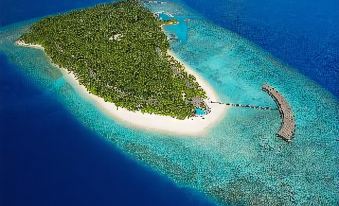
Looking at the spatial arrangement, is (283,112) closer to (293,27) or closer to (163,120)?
(163,120)

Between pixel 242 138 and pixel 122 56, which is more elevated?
pixel 122 56

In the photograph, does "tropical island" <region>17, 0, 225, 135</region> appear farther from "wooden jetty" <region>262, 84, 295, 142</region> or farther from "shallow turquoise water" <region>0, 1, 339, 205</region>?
"wooden jetty" <region>262, 84, 295, 142</region>

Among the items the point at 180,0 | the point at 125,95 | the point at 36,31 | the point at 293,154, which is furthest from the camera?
the point at 180,0

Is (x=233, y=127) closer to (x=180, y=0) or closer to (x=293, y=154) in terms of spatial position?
(x=293, y=154)

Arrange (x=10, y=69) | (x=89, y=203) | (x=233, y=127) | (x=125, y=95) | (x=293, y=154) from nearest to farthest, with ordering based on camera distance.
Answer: (x=89, y=203) → (x=293, y=154) → (x=233, y=127) → (x=125, y=95) → (x=10, y=69)

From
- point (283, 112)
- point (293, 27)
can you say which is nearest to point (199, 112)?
point (283, 112)

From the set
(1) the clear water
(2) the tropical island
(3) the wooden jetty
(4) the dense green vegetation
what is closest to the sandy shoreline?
(2) the tropical island

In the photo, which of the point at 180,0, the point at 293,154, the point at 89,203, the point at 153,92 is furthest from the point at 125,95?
the point at 180,0

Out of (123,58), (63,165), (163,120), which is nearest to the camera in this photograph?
(63,165)
